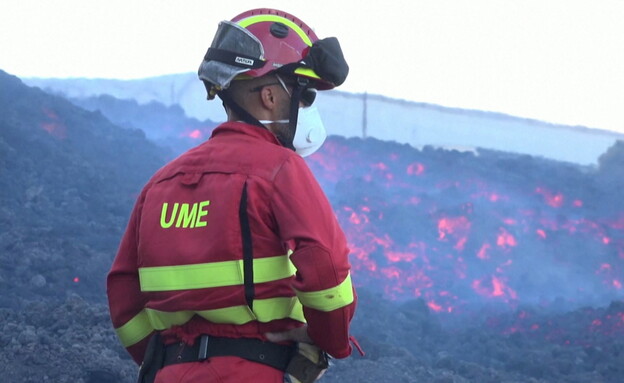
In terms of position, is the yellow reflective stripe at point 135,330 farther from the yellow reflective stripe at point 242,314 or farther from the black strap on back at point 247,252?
the black strap on back at point 247,252

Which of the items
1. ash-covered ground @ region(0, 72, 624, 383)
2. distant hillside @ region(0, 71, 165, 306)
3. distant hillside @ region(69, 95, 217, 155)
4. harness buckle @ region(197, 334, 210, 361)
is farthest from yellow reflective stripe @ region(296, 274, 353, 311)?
distant hillside @ region(69, 95, 217, 155)

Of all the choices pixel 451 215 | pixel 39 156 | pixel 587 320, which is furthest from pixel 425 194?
pixel 39 156

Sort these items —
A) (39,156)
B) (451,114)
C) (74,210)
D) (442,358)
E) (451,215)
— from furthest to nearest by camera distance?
1. (451,114)
2. (451,215)
3. (39,156)
4. (74,210)
5. (442,358)

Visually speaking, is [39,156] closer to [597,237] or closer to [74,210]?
[74,210]

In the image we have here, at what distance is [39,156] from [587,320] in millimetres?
10754

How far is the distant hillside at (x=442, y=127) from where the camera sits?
88.2ft

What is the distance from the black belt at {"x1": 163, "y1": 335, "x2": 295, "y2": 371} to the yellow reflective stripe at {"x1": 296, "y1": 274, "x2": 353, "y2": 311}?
213mm

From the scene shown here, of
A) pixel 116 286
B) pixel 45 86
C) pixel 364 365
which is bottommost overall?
pixel 45 86

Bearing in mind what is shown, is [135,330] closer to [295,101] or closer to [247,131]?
[247,131]

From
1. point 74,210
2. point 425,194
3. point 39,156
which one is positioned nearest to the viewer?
point 74,210

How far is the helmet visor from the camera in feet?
8.86

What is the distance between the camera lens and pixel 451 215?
20453 millimetres

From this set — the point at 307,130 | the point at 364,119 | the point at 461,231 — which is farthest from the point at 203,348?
the point at 364,119

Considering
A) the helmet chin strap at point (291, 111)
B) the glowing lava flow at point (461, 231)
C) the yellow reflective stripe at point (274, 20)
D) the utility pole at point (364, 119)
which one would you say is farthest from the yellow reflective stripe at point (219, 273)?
the utility pole at point (364, 119)
